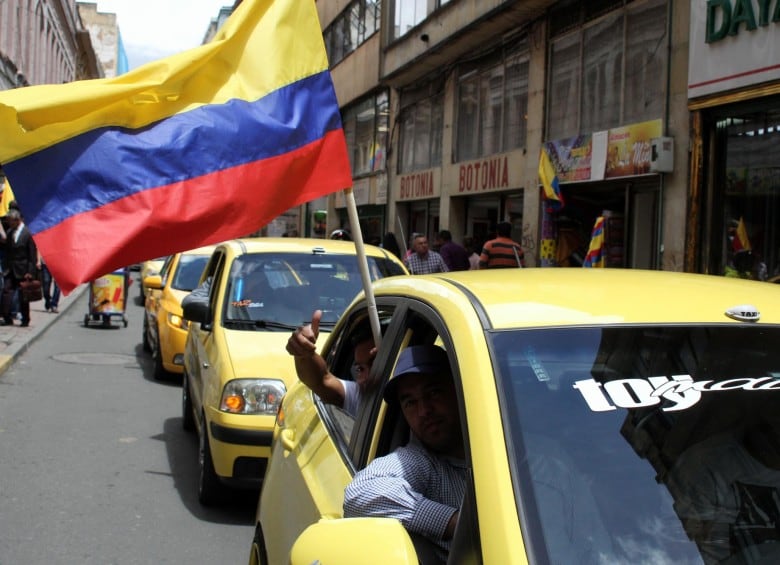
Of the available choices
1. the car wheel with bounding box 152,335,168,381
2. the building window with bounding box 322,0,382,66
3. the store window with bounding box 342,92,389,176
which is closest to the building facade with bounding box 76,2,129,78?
the building window with bounding box 322,0,382,66

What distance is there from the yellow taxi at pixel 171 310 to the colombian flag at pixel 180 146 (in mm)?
5040

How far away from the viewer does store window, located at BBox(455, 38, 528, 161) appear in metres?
17.5

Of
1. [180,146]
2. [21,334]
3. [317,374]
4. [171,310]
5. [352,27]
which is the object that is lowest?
[21,334]

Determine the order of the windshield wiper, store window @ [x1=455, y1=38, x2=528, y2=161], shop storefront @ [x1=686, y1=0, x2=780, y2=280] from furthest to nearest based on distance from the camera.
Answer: store window @ [x1=455, y1=38, x2=528, y2=161]
shop storefront @ [x1=686, y1=0, x2=780, y2=280]
the windshield wiper

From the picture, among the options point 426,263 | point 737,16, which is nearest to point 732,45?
point 737,16

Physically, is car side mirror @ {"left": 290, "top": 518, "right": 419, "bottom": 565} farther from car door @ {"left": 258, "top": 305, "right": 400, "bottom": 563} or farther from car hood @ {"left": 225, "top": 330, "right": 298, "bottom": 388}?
car hood @ {"left": 225, "top": 330, "right": 298, "bottom": 388}

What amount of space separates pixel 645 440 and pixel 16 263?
14298mm

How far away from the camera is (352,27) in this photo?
1201 inches

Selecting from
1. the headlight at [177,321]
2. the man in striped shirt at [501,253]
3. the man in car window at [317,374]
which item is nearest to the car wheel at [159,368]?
the headlight at [177,321]

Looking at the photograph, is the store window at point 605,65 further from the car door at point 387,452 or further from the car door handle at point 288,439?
the car door at point 387,452

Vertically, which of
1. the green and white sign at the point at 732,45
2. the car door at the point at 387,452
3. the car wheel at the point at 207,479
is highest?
the green and white sign at the point at 732,45

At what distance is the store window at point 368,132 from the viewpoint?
26625 mm

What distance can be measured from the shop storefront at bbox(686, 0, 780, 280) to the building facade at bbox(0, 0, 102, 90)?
21.1 meters

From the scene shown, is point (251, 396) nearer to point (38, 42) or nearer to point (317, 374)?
point (317, 374)
